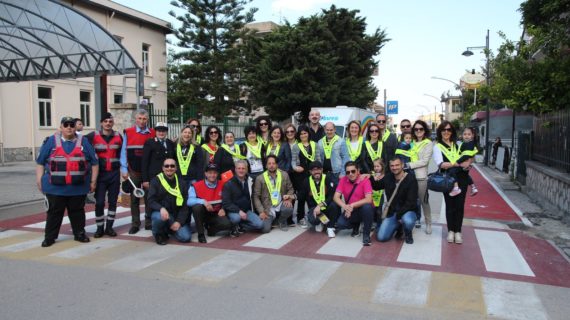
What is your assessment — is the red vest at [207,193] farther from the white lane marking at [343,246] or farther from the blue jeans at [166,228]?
the white lane marking at [343,246]

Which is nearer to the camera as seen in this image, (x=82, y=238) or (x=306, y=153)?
(x=82, y=238)

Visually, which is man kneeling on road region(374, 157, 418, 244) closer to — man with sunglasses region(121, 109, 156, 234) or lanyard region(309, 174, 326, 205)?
lanyard region(309, 174, 326, 205)

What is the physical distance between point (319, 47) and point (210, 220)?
21.1 m

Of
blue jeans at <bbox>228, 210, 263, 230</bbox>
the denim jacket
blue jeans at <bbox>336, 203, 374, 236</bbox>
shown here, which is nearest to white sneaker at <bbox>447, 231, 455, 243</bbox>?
blue jeans at <bbox>336, 203, 374, 236</bbox>

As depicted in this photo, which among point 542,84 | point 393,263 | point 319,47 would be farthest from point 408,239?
point 319,47

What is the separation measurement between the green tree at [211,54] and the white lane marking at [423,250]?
77.1 ft

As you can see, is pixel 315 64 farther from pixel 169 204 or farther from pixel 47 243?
pixel 47 243

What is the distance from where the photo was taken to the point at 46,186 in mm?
6672

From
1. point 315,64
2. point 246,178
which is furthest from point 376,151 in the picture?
point 315,64

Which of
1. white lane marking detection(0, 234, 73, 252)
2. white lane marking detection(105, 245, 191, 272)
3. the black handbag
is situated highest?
the black handbag

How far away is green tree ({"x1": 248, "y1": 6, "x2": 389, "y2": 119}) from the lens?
26.7 meters

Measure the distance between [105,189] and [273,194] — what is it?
2609 mm

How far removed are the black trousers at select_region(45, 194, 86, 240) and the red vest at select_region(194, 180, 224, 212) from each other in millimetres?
1651

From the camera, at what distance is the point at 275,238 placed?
729 cm
